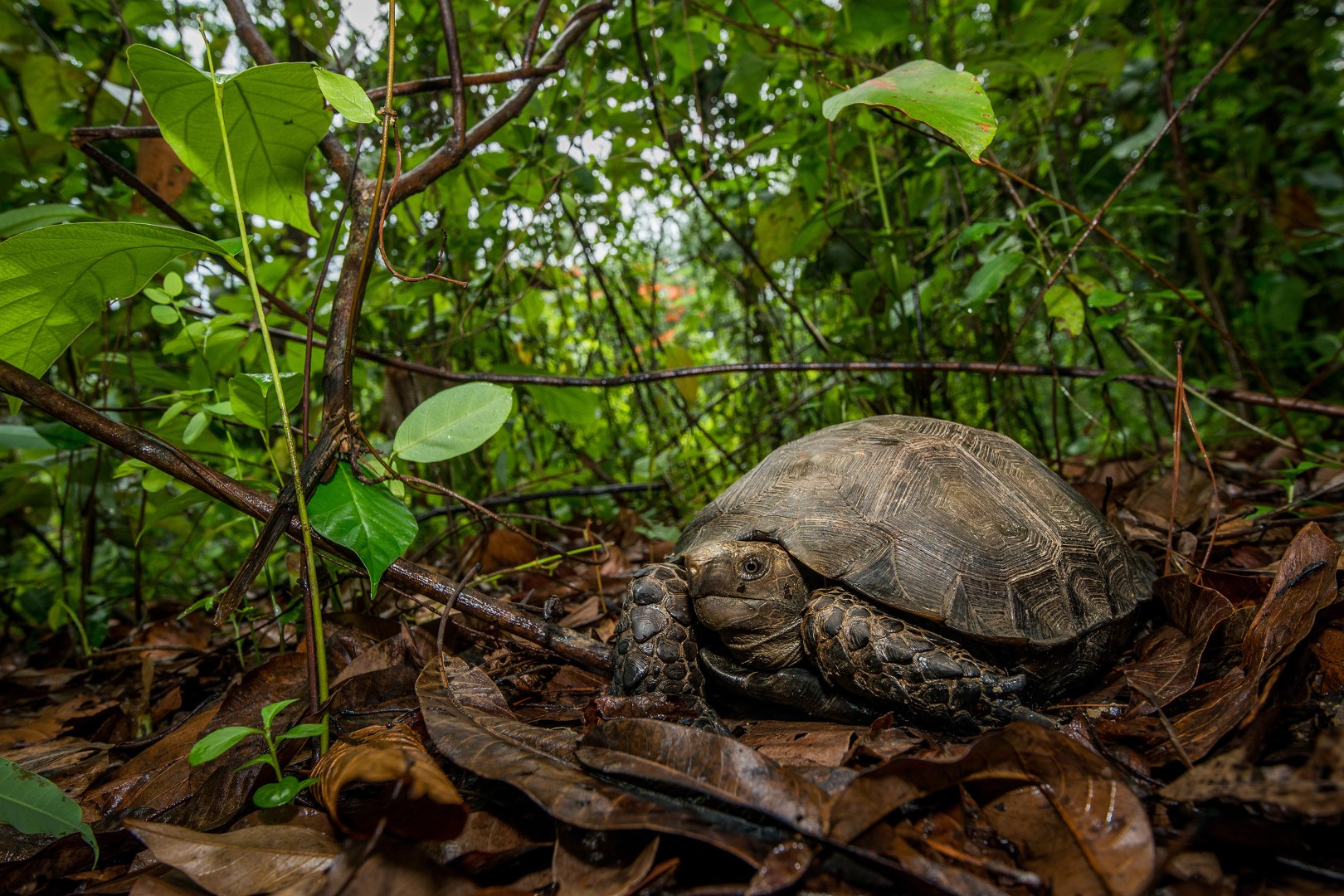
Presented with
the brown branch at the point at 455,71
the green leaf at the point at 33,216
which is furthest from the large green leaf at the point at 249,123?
the green leaf at the point at 33,216

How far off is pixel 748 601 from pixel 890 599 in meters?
0.37

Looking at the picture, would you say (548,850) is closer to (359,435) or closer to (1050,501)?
(359,435)

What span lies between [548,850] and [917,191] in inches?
150

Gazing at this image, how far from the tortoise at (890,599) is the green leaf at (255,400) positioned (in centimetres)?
105

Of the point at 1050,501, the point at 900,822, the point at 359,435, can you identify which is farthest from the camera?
the point at 1050,501

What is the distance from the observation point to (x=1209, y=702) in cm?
147

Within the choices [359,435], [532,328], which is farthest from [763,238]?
[359,435]

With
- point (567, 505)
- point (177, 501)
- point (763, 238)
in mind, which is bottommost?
Result: point (567, 505)

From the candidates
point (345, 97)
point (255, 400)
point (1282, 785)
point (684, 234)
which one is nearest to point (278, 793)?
point (255, 400)

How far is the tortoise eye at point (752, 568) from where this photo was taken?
1891 millimetres

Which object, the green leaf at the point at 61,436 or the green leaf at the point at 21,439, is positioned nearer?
the green leaf at the point at 21,439

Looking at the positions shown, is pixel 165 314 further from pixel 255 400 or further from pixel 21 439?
pixel 21 439

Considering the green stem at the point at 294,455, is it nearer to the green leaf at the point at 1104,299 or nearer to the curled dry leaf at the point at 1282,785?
the curled dry leaf at the point at 1282,785

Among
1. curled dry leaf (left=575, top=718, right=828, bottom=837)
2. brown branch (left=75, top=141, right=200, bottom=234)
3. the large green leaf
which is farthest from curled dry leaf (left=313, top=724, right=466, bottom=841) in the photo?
brown branch (left=75, top=141, right=200, bottom=234)
